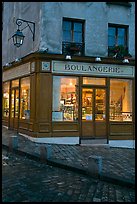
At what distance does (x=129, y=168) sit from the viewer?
823 cm

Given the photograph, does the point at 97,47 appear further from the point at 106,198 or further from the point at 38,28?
the point at 106,198

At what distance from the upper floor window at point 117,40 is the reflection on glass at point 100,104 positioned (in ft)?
6.44

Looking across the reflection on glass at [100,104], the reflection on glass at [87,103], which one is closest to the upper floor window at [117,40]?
the reflection on glass at [100,104]

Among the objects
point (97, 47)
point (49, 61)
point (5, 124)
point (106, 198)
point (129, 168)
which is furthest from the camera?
point (5, 124)

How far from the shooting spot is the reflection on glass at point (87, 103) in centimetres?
1339

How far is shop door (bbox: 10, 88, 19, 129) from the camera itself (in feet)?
50.5

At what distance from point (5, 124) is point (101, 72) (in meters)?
6.97

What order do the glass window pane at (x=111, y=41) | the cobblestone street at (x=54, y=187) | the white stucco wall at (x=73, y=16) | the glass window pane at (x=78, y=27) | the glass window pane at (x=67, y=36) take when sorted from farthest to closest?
the glass window pane at (x=111, y=41)
the glass window pane at (x=78, y=27)
the glass window pane at (x=67, y=36)
the white stucco wall at (x=73, y=16)
the cobblestone street at (x=54, y=187)

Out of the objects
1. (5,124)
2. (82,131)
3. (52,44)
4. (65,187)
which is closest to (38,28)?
(52,44)

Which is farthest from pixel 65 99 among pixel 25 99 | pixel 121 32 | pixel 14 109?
pixel 121 32

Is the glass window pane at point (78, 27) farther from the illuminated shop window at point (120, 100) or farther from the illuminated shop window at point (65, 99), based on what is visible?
the illuminated shop window at point (120, 100)

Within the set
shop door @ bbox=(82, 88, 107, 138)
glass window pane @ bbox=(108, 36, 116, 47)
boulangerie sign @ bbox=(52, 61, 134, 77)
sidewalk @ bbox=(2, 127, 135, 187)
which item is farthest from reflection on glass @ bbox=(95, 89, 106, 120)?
glass window pane @ bbox=(108, 36, 116, 47)

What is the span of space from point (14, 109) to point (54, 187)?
994cm

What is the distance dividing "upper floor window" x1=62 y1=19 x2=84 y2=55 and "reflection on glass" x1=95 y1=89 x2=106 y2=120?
82.3 inches
